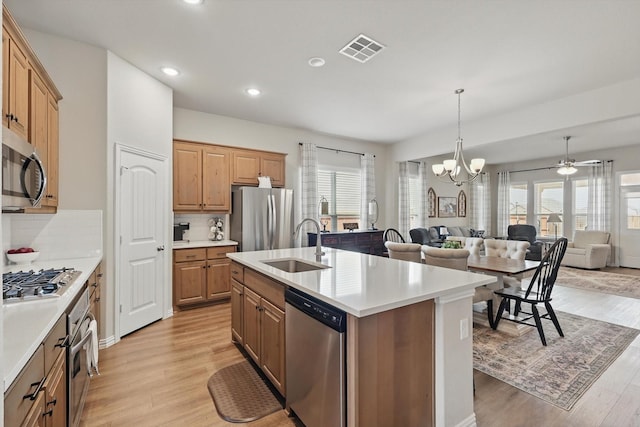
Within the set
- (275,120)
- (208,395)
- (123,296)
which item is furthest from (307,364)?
(275,120)

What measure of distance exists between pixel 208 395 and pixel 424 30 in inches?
139

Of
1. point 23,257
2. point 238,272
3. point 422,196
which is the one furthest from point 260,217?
point 422,196

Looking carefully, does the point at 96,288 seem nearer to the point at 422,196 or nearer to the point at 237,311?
the point at 237,311

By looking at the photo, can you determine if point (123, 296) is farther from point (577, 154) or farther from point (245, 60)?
point (577, 154)

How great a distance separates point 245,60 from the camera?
3.28 metres

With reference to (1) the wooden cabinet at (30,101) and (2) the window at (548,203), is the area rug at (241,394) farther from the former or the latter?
(2) the window at (548,203)

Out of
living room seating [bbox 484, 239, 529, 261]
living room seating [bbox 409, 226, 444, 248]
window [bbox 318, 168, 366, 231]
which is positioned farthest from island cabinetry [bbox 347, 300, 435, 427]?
living room seating [bbox 409, 226, 444, 248]

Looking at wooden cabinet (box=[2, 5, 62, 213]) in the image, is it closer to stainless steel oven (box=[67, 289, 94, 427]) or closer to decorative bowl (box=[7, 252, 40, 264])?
decorative bowl (box=[7, 252, 40, 264])

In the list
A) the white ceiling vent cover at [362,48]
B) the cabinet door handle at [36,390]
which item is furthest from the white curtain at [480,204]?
the cabinet door handle at [36,390]

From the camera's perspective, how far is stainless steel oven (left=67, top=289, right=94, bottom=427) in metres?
1.65

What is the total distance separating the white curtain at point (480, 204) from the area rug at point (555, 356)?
19.9 feet

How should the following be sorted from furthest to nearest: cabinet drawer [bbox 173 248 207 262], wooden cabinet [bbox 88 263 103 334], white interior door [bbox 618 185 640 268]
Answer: white interior door [bbox 618 185 640 268] < cabinet drawer [bbox 173 248 207 262] < wooden cabinet [bbox 88 263 103 334]

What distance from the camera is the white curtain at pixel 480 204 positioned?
9.47 m

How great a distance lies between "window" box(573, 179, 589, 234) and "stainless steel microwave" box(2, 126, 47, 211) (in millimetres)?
10572
